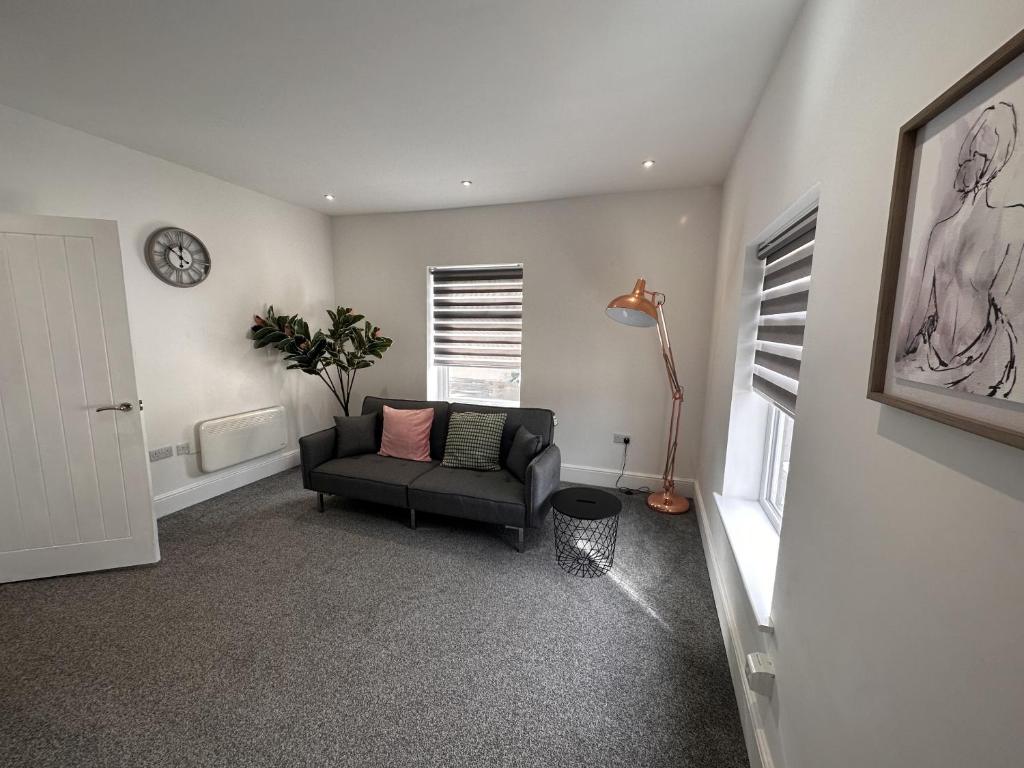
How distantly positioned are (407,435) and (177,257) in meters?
2.17

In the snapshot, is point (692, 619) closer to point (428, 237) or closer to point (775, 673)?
point (775, 673)

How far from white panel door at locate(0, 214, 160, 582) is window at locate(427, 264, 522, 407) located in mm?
2380

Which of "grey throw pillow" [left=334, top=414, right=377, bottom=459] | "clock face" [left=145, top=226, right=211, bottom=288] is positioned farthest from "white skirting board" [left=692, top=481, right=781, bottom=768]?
"clock face" [left=145, top=226, right=211, bottom=288]

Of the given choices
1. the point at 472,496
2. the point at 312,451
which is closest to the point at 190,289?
the point at 312,451

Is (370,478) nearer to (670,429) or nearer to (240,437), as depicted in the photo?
(240,437)

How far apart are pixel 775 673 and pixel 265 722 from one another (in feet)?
5.93

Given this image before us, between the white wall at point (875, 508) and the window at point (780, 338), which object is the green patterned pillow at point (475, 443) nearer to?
the window at point (780, 338)

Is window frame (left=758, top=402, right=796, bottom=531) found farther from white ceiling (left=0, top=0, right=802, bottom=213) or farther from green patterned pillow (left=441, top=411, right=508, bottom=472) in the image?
green patterned pillow (left=441, top=411, right=508, bottom=472)

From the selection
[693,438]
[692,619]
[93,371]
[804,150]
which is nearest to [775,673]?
[692,619]

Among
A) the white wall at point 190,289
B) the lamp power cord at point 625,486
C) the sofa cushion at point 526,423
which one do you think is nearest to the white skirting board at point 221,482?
the white wall at point 190,289

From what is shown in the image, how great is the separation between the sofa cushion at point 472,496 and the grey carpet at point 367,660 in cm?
25

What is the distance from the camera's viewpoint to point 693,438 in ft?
11.3

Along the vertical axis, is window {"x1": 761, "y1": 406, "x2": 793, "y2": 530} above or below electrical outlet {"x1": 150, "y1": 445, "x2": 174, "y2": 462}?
above

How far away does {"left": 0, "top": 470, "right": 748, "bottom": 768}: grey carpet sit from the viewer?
1.41 m
